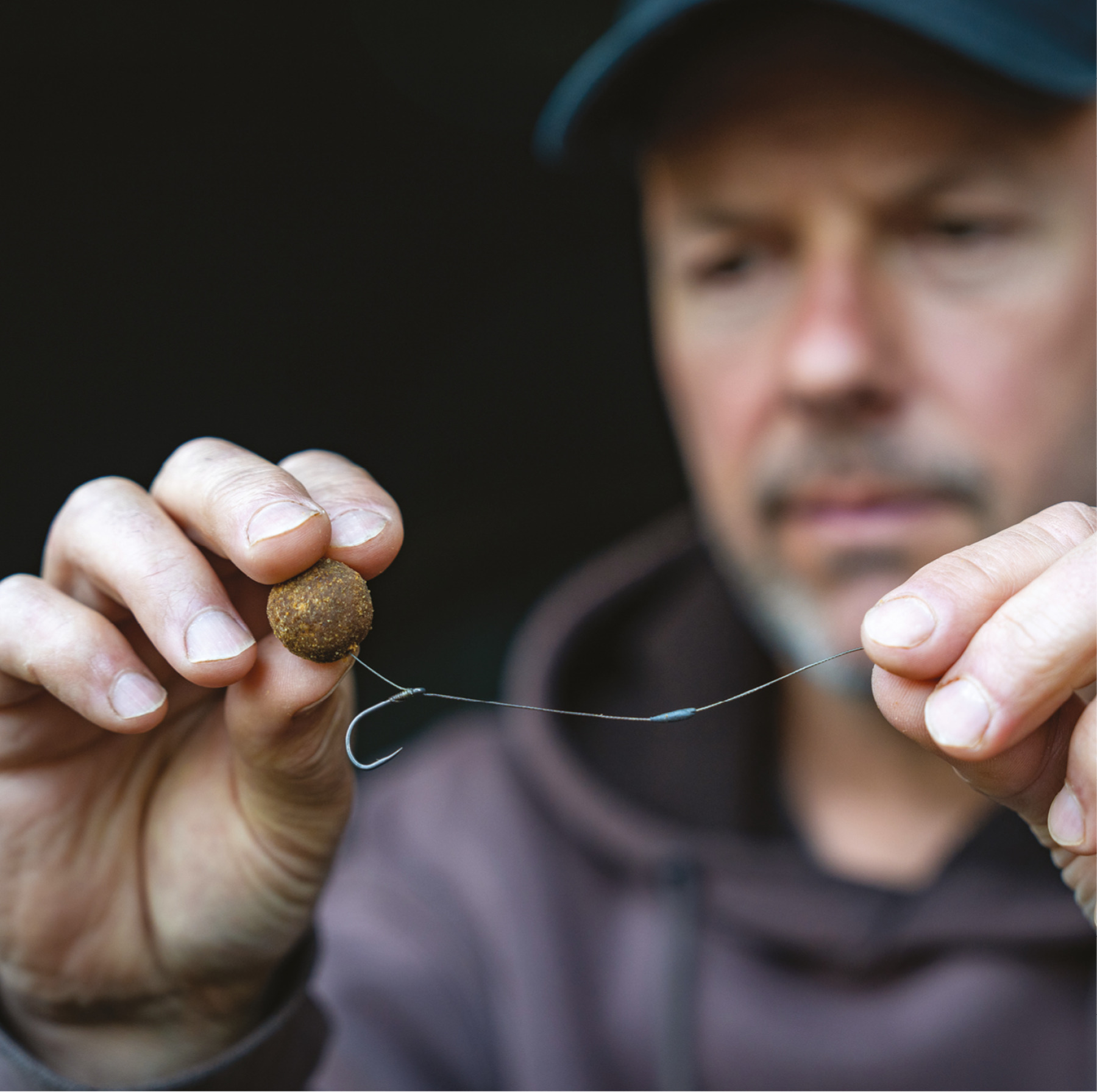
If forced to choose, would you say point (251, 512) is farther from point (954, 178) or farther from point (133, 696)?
point (954, 178)

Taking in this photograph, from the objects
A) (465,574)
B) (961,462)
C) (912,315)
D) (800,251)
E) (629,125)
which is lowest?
(465,574)

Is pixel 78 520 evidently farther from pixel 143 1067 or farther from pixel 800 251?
pixel 800 251

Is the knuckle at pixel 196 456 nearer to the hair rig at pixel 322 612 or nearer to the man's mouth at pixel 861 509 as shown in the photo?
the hair rig at pixel 322 612

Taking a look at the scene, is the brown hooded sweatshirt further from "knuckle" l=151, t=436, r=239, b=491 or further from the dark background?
the dark background

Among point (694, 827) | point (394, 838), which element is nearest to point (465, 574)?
point (394, 838)

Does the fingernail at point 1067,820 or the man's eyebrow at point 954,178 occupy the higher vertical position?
the man's eyebrow at point 954,178

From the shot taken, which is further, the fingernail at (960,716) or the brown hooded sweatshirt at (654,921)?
the brown hooded sweatshirt at (654,921)

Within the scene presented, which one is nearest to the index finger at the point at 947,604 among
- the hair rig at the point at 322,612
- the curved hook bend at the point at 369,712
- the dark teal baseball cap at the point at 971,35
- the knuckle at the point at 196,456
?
the hair rig at the point at 322,612
